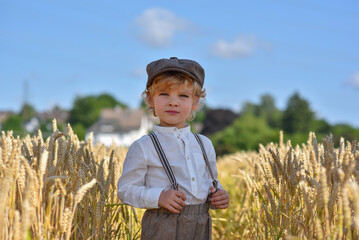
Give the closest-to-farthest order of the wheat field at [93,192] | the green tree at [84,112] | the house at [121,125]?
the wheat field at [93,192] < the house at [121,125] < the green tree at [84,112]

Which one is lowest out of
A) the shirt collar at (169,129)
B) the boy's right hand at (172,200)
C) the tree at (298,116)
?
the boy's right hand at (172,200)

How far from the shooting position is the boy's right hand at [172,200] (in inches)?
87.7

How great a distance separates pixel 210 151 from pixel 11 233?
4.47ft

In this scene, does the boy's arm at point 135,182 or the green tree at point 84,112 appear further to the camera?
the green tree at point 84,112

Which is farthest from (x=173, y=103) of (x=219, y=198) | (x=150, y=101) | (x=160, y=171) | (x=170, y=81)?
(x=219, y=198)

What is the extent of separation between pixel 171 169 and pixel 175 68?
600 mm

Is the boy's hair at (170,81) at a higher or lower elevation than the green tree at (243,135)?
lower

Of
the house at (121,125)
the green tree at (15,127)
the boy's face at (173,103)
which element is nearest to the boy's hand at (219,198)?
the boy's face at (173,103)

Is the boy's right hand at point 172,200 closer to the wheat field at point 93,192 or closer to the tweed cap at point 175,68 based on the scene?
the wheat field at point 93,192

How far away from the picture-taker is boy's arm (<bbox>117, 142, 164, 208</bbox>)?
2.29 meters

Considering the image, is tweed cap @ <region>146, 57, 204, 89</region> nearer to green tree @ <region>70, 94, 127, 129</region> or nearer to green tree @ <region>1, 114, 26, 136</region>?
green tree @ <region>1, 114, 26, 136</region>

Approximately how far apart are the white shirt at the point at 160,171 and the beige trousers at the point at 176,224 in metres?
0.06

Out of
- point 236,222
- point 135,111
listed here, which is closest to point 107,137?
point 135,111

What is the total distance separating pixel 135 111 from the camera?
64562 mm
